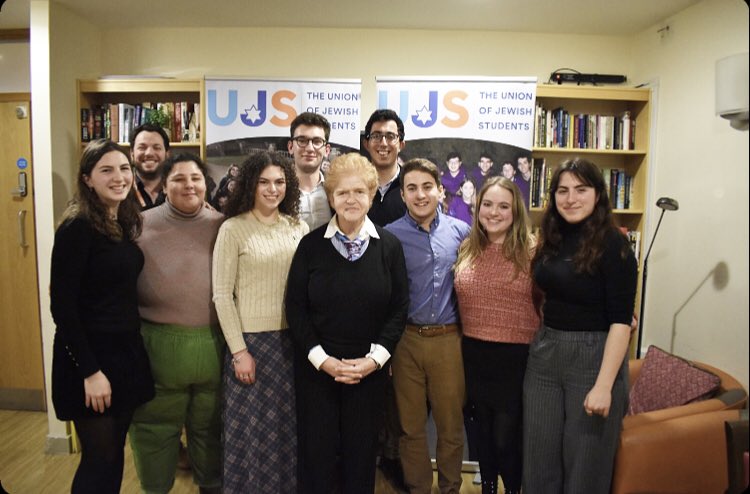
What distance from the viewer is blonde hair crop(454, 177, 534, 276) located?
1.71 metres

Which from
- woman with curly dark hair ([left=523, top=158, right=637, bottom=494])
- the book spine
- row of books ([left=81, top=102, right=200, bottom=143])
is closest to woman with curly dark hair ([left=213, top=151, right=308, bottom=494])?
woman with curly dark hair ([left=523, top=158, right=637, bottom=494])

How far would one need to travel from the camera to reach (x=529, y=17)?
→ 2.85 m

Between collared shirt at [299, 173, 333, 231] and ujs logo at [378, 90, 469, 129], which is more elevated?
ujs logo at [378, 90, 469, 129]

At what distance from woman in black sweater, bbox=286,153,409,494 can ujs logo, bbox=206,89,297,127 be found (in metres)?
1.37

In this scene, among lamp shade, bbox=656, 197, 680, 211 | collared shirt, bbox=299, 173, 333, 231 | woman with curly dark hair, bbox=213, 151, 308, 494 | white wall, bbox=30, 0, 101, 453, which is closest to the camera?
lamp shade, bbox=656, 197, 680, 211

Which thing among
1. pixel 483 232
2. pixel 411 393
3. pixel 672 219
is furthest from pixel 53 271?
pixel 672 219

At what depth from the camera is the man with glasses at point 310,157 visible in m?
2.08

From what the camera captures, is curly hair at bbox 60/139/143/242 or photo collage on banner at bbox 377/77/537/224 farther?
photo collage on banner at bbox 377/77/537/224

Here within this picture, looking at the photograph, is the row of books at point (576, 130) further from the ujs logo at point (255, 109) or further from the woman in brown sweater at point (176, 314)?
the woman in brown sweater at point (176, 314)

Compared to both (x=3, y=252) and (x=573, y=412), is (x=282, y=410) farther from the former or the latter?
(x=3, y=252)

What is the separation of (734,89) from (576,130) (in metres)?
2.19

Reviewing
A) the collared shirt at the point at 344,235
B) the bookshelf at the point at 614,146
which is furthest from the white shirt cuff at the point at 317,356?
the bookshelf at the point at 614,146

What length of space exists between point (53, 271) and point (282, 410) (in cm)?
90

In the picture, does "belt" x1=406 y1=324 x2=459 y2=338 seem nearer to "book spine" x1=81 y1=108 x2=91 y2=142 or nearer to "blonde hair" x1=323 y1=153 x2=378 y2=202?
"blonde hair" x1=323 y1=153 x2=378 y2=202
